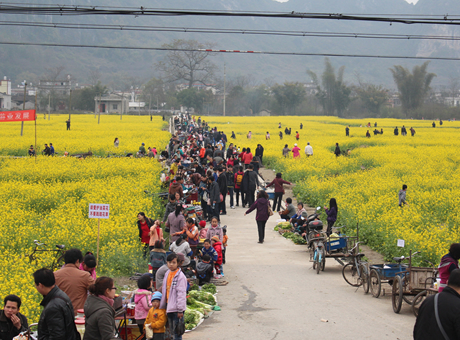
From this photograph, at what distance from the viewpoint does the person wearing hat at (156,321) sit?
723 centimetres

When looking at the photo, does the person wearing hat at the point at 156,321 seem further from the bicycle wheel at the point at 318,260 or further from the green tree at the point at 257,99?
the green tree at the point at 257,99

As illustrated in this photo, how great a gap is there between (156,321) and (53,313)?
A: 85.6 inches

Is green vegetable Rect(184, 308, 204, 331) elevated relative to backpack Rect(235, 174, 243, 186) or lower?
lower

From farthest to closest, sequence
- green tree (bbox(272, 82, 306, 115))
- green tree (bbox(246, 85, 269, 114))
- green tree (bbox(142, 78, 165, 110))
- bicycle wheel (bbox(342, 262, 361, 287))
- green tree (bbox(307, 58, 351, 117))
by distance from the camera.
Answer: green tree (bbox(142, 78, 165, 110))
green tree (bbox(246, 85, 269, 114))
green tree (bbox(272, 82, 306, 115))
green tree (bbox(307, 58, 351, 117))
bicycle wheel (bbox(342, 262, 361, 287))

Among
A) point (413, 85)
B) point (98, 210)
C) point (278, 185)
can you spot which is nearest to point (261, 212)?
point (278, 185)

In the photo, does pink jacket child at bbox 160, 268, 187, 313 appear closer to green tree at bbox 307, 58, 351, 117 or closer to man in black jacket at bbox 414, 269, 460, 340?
man in black jacket at bbox 414, 269, 460, 340

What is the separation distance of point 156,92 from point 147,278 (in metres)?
141

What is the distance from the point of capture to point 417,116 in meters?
118

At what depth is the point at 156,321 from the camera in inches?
286

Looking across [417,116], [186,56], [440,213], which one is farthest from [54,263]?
[186,56]

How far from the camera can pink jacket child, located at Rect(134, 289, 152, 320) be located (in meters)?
7.41

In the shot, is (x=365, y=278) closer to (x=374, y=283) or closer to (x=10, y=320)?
(x=374, y=283)

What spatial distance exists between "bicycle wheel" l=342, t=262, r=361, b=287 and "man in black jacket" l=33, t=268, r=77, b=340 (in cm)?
688

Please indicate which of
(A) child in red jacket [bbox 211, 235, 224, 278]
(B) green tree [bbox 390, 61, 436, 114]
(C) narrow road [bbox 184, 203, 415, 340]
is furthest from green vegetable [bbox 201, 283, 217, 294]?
(B) green tree [bbox 390, 61, 436, 114]
